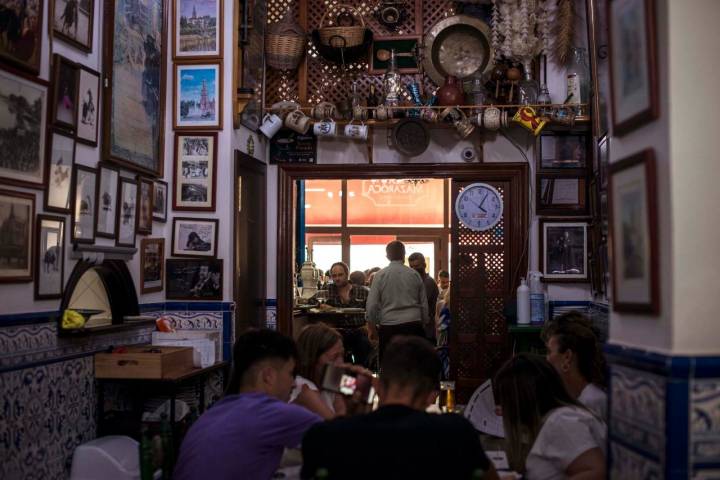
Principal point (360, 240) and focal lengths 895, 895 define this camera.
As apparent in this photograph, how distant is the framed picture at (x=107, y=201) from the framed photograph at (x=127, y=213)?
0.23 feet

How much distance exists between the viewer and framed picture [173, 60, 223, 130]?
7.25 metres

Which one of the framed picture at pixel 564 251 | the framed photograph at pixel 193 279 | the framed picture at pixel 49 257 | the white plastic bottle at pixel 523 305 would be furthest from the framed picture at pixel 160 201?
the framed picture at pixel 564 251

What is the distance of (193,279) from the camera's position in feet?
23.6

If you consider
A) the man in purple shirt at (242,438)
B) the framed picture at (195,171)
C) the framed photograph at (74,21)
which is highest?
the framed photograph at (74,21)

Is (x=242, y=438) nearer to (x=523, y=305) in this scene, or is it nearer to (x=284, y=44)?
(x=523, y=305)

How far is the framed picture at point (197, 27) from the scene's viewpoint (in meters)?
7.32

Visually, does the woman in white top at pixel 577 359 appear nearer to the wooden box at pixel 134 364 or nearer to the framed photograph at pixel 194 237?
the wooden box at pixel 134 364

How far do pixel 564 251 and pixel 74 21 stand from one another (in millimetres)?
4953

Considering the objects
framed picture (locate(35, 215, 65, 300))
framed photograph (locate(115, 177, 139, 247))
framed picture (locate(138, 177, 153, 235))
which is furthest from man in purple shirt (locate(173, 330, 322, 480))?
framed picture (locate(138, 177, 153, 235))

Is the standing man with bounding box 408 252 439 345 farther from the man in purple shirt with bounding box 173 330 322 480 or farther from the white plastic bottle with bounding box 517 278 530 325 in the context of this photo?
the man in purple shirt with bounding box 173 330 322 480

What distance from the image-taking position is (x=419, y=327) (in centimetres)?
874

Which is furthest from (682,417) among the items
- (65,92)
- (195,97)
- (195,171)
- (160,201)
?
(195,97)

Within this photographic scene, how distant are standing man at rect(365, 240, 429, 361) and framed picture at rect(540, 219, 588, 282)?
1.24 meters

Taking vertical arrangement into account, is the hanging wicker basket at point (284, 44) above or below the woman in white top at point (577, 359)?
above
